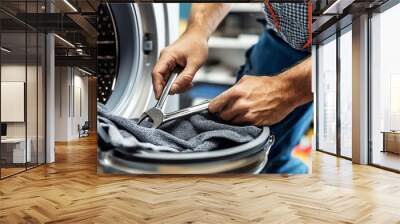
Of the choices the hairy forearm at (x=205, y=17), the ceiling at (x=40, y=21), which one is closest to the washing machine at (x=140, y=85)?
the hairy forearm at (x=205, y=17)

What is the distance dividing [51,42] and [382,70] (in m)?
5.92

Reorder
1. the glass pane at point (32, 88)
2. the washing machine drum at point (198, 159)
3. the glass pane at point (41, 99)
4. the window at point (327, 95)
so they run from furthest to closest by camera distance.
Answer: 1. the window at point (327, 95)
2. the glass pane at point (41, 99)
3. the glass pane at point (32, 88)
4. the washing machine drum at point (198, 159)

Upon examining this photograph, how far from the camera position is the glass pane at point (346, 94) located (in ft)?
26.9

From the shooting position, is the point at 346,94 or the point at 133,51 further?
the point at 346,94

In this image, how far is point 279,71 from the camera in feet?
18.5

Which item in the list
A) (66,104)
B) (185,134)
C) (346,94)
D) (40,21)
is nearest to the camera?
(185,134)

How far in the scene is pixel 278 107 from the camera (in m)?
5.62

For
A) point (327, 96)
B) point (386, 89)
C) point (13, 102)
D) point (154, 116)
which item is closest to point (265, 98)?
point (154, 116)

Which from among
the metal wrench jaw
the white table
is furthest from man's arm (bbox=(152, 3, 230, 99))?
the white table

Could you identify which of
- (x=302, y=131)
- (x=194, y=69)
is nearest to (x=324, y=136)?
(x=302, y=131)

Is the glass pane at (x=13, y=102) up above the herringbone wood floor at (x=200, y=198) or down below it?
above

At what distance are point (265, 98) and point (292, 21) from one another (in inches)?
47.2

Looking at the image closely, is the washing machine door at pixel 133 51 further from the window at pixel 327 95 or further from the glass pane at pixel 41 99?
the window at pixel 327 95

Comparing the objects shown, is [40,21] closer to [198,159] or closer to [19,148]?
[19,148]
